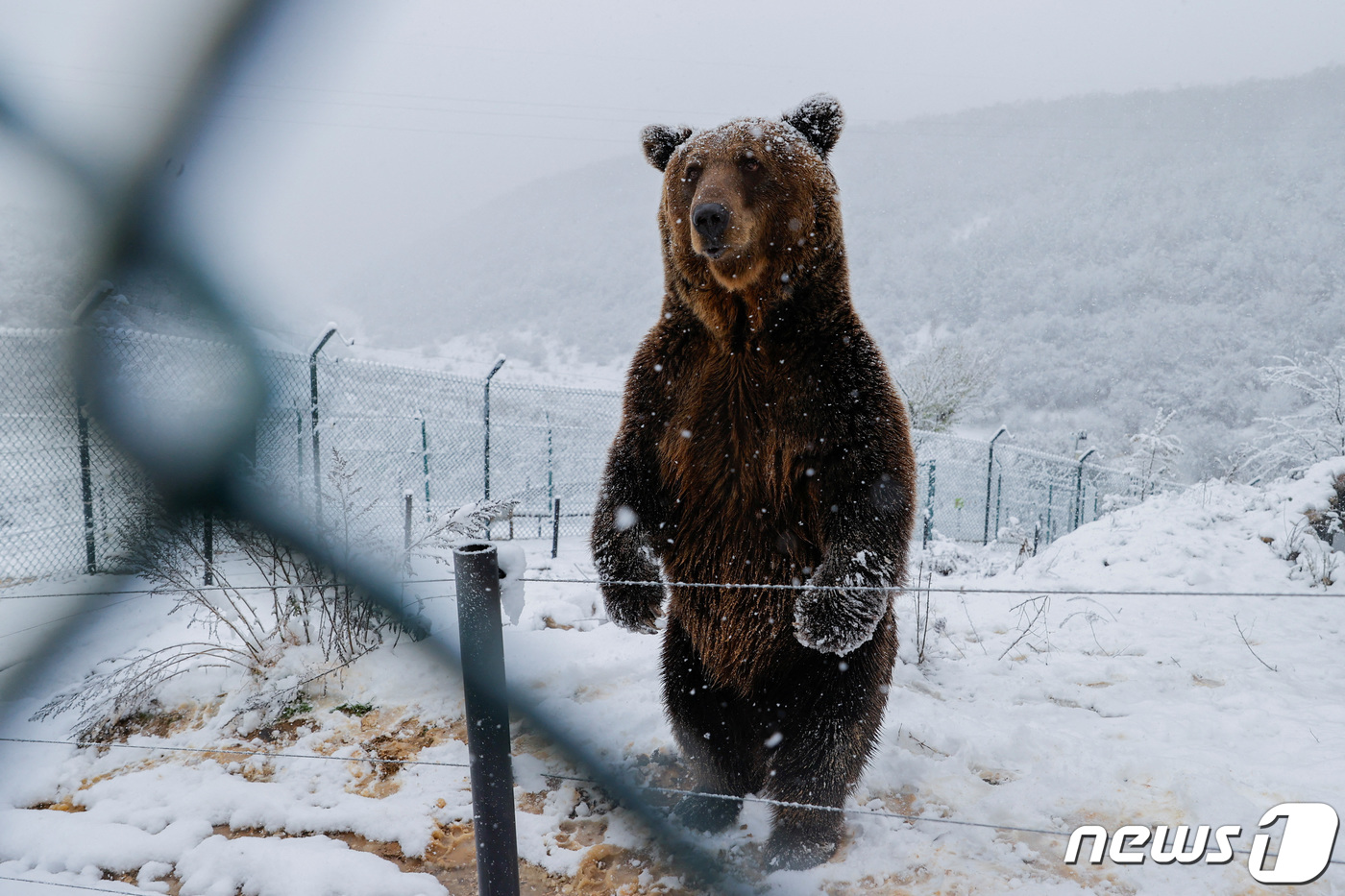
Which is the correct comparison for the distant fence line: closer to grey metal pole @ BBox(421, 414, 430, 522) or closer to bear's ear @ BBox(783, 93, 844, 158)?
grey metal pole @ BBox(421, 414, 430, 522)

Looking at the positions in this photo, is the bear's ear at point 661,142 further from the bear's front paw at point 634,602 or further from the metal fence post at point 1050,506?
the metal fence post at point 1050,506

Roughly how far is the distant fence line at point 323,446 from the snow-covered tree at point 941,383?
1.49m

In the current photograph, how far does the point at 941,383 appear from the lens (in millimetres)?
12625

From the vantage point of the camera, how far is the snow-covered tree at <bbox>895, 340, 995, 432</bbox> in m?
11.5

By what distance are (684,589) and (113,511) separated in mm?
4806

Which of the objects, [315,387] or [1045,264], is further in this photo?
[1045,264]

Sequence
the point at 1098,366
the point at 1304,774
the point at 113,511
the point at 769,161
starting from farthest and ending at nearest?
the point at 1098,366, the point at 113,511, the point at 1304,774, the point at 769,161

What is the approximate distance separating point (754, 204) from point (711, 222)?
0.19 m

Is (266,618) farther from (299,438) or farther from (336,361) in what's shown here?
(336,361)

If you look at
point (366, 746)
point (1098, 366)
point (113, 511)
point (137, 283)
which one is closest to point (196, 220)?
point (137, 283)

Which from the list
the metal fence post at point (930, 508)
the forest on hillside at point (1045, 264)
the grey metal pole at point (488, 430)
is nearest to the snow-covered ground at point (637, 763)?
the grey metal pole at point (488, 430)

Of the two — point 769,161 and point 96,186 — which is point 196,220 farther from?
point 769,161

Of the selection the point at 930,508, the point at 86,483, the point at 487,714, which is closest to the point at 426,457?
the point at 86,483

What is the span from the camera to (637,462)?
185 centimetres
